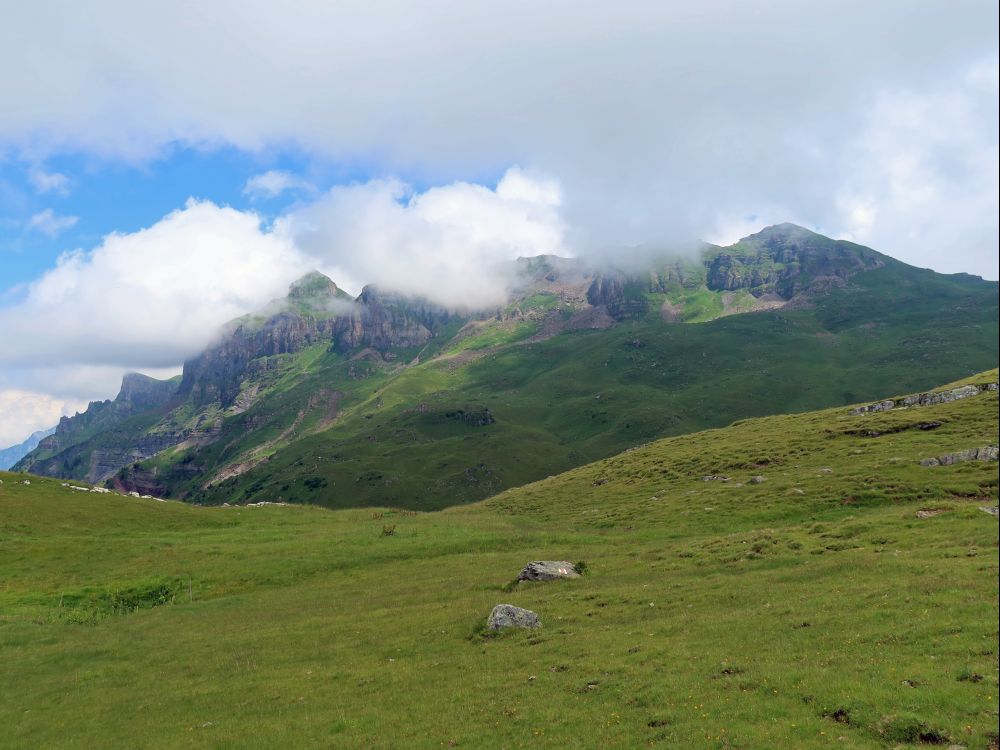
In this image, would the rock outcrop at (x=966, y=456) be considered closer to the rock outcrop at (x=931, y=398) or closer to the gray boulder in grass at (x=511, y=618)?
the rock outcrop at (x=931, y=398)

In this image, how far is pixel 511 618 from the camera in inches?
1578

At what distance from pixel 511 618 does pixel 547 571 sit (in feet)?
41.3

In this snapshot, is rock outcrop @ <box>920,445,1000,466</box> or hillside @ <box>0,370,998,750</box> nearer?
hillside @ <box>0,370,998,750</box>

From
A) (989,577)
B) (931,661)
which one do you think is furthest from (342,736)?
(989,577)

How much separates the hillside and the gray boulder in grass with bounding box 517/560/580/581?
1.41 metres

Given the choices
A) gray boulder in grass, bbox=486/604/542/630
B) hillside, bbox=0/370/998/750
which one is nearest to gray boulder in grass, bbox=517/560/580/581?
hillside, bbox=0/370/998/750

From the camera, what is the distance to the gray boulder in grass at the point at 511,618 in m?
39.7

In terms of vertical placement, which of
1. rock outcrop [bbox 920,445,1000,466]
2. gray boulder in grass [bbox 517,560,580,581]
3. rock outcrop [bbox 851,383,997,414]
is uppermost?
rock outcrop [bbox 851,383,997,414]

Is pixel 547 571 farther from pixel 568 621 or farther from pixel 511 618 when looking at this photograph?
pixel 511 618

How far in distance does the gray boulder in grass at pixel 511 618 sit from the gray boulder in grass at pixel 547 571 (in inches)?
426

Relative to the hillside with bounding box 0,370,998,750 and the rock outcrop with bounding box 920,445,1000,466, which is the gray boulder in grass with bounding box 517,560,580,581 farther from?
the rock outcrop with bounding box 920,445,1000,466

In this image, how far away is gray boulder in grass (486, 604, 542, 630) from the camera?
130ft

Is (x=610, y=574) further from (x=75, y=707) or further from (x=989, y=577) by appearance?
(x=75, y=707)

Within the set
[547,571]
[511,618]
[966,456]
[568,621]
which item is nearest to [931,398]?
[966,456]
